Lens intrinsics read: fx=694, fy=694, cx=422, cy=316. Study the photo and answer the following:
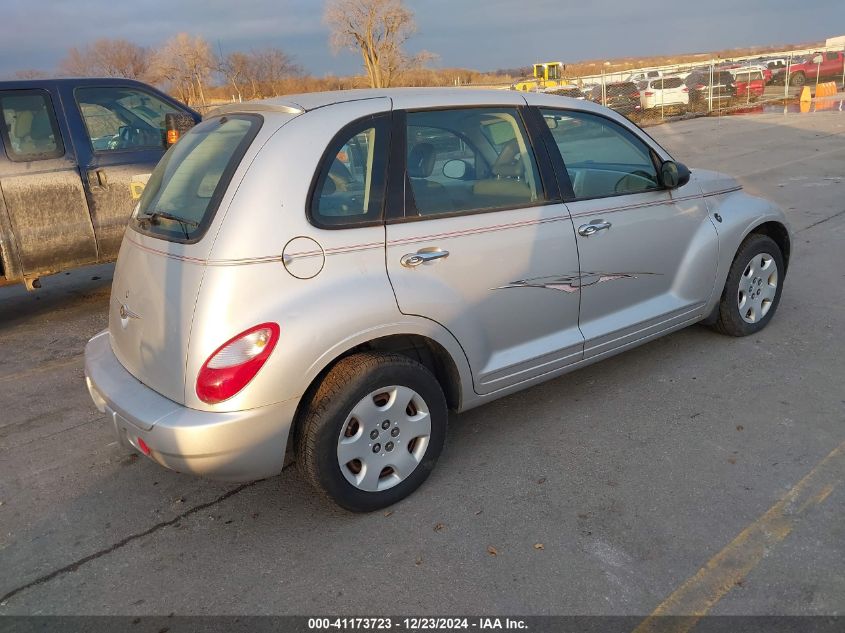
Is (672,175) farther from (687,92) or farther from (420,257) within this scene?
(687,92)

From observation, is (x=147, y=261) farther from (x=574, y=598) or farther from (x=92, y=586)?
(x=574, y=598)

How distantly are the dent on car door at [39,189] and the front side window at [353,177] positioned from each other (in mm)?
3920

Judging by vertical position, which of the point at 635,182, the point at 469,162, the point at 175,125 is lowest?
the point at 635,182

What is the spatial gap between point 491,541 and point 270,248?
1.52 metres

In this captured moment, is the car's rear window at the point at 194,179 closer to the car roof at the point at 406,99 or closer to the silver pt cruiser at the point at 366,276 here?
the silver pt cruiser at the point at 366,276

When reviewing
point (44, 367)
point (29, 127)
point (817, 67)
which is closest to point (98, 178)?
point (29, 127)

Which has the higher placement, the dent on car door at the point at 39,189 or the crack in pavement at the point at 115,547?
the dent on car door at the point at 39,189

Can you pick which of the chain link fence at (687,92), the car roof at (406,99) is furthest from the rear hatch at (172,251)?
the chain link fence at (687,92)

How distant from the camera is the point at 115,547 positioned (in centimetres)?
304

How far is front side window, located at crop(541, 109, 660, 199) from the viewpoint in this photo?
3.78 m

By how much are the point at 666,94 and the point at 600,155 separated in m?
22.7

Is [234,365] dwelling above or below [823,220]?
above

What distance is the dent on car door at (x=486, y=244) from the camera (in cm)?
315

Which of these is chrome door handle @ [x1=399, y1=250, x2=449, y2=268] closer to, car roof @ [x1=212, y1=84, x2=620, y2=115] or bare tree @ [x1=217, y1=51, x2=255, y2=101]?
car roof @ [x1=212, y1=84, x2=620, y2=115]
